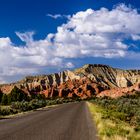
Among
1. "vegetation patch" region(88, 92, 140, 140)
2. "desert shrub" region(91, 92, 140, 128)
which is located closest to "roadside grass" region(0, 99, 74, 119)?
"vegetation patch" region(88, 92, 140, 140)

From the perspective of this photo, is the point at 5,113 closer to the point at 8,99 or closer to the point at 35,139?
the point at 35,139

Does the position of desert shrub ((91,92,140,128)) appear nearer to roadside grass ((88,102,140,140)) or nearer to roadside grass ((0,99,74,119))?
roadside grass ((88,102,140,140))

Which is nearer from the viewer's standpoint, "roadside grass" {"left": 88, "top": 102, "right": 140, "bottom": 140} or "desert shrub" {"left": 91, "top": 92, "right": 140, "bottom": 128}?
"roadside grass" {"left": 88, "top": 102, "right": 140, "bottom": 140}

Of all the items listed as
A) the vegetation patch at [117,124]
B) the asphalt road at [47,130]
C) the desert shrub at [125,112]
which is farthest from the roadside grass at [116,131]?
the desert shrub at [125,112]

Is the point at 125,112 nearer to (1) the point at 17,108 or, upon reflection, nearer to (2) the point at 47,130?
(1) the point at 17,108

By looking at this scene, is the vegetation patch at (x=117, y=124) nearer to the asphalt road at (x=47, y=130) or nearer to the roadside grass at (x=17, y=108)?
the asphalt road at (x=47, y=130)

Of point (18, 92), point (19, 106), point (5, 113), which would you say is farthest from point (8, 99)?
point (5, 113)

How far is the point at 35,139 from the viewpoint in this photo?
49.8ft

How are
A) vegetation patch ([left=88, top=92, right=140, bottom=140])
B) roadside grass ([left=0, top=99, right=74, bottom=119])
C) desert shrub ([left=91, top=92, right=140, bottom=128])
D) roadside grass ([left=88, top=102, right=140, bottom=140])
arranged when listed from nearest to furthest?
roadside grass ([left=88, top=102, right=140, bottom=140])
vegetation patch ([left=88, top=92, right=140, bottom=140])
desert shrub ([left=91, top=92, right=140, bottom=128])
roadside grass ([left=0, top=99, right=74, bottom=119])

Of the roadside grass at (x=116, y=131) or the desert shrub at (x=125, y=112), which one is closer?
the roadside grass at (x=116, y=131)

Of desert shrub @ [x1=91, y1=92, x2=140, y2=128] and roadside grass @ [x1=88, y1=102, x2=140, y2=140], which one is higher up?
roadside grass @ [x1=88, y1=102, x2=140, y2=140]

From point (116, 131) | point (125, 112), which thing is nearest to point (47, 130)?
point (116, 131)

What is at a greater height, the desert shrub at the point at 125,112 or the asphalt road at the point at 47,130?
the asphalt road at the point at 47,130

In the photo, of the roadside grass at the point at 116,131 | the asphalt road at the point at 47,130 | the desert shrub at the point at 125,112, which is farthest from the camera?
the desert shrub at the point at 125,112
